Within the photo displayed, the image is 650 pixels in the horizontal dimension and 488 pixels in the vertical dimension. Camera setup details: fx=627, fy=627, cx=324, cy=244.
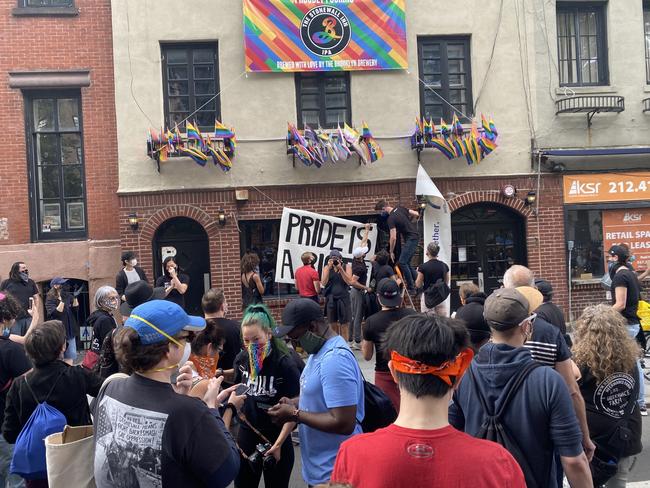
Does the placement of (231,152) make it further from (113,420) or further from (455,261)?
(113,420)

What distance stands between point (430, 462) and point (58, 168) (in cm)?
1281

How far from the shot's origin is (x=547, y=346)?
380cm

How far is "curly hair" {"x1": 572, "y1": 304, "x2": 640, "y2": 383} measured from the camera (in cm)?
393

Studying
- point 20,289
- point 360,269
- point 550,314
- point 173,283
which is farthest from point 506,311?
point 20,289

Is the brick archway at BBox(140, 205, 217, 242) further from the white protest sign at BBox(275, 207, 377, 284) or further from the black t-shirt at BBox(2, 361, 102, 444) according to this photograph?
the black t-shirt at BBox(2, 361, 102, 444)

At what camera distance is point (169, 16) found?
12.7 m

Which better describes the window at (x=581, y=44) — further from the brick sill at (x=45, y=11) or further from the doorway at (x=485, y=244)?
the brick sill at (x=45, y=11)

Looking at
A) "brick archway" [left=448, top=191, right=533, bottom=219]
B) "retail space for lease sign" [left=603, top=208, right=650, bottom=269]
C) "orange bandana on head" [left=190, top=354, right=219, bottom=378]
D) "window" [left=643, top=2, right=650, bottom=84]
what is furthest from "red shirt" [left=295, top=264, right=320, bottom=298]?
"window" [left=643, top=2, right=650, bottom=84]

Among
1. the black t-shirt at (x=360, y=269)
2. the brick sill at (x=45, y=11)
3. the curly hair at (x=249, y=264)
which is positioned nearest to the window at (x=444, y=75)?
the black t-shirt at (x=360, y=269)

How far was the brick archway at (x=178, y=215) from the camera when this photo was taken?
494 inches

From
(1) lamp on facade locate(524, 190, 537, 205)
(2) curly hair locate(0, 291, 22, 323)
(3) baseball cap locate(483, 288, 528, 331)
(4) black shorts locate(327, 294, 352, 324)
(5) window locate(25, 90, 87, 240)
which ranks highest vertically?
(5) window locate(25, 90, 87, 240)

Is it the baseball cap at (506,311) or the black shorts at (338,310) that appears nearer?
the baseball cap at (506,311)

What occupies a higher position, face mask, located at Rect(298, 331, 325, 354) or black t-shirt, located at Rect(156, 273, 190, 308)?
face mask, located at Rect(298, 331, 325, 354)

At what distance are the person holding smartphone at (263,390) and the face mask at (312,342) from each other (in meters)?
0.57
